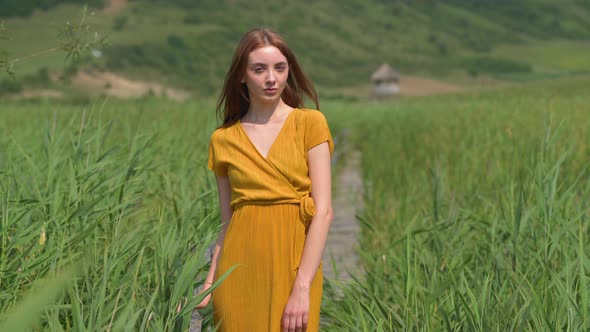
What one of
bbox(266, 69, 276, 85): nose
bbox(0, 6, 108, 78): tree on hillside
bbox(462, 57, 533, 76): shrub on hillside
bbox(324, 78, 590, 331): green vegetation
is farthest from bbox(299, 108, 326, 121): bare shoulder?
bbox(462, 57, 533, 76): shrub on hillside

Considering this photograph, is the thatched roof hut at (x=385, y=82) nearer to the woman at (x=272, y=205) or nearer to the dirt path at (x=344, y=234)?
the dirt path at (x=344, y=234)

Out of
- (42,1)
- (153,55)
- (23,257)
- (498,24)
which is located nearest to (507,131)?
(42,1)

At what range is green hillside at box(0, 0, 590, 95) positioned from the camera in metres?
80.3

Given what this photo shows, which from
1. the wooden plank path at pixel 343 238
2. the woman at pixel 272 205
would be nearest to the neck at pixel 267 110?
the woman at pixel 272 205

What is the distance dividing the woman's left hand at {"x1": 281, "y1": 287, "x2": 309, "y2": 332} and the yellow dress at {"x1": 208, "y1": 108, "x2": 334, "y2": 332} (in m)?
0.03

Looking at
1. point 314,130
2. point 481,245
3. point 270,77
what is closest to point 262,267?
point 314,130

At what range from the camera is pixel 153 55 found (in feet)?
267

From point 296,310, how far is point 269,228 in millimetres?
234

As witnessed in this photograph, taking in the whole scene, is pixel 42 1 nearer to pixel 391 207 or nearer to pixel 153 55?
pixel 391 207

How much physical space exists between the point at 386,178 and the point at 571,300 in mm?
5423

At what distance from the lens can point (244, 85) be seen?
2.46 metres

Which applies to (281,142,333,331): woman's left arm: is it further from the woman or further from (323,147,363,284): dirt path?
(323,147,363,284): dirt path

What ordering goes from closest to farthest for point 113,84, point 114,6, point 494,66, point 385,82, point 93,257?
Result: point 93,257
point 385,82
point 113,84
point 114,6
point 494,66

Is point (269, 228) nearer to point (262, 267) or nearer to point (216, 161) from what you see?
point (262, 267)
